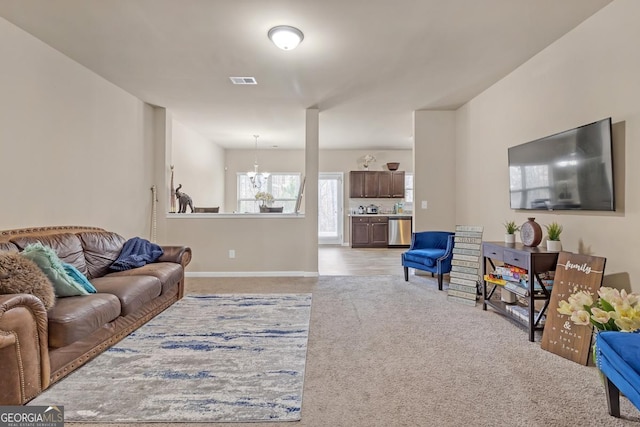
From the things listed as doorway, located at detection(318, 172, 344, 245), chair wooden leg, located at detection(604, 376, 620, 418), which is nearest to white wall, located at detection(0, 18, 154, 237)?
chair wooden leg, located at detection(604, 376, 620, 418)

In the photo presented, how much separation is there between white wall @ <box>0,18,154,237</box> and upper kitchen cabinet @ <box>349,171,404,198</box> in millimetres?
5285

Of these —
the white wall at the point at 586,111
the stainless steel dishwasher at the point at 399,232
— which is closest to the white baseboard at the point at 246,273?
the white wall at the point at 586,111

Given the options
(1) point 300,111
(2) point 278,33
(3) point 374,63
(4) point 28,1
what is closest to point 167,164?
(1) point 300,111

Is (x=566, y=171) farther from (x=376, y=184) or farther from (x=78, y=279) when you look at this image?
(x=376, y=184)

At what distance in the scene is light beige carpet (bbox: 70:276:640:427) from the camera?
5.41ft

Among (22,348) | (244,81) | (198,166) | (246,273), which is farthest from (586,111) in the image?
(198,166)

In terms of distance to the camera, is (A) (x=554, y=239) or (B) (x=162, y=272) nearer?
(A) (x=554, y=239)

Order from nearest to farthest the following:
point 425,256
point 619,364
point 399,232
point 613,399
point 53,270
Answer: point 619,364
point 613,399
point 53,270
point 425,256
point 399,232

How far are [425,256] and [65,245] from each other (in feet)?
13.0

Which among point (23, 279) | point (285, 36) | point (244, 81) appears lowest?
point (23, 279)

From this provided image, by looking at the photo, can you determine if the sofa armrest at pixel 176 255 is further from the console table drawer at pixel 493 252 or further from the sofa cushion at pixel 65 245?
the console table drawer at pixel 493 252

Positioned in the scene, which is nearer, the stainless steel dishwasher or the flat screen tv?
the flat screen tv

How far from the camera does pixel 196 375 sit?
204 centimetres

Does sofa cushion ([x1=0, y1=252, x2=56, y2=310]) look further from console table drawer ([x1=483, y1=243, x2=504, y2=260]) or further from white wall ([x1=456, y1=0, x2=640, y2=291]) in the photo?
white wall ([x1=456, y1=0, x2=640, y2=291])
